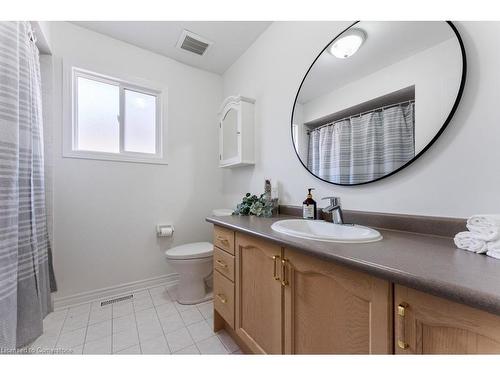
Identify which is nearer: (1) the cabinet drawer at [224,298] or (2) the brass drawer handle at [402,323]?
(2) the brass drawer handle at [402,323]

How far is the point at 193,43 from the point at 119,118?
1.03 meters

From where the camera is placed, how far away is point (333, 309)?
2.27 ft

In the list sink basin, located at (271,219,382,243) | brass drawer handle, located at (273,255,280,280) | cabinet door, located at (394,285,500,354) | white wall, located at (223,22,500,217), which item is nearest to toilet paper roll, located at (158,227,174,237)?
white wall, located at (223,22,500,217)

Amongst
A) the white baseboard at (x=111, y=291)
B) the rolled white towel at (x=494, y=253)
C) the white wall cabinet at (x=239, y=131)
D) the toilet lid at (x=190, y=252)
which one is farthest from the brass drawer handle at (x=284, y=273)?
the white baseboard at (x=111, y=291)

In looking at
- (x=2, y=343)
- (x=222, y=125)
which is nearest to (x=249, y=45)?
(x=222, y=125)

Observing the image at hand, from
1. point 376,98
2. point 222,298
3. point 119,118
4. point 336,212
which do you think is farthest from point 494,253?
point 119,118

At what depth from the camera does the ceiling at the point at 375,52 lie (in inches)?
35.5

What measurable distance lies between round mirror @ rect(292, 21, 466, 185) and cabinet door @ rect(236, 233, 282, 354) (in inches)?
25.3

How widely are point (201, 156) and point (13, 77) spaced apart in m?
1.47

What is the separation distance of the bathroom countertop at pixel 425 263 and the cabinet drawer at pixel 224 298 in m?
0.60

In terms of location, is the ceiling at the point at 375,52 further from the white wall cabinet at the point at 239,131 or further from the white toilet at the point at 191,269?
the white toilet at the point at 191,269

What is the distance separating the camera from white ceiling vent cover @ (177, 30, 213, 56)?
185cm

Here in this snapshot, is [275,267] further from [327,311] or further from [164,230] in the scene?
[164,230]
